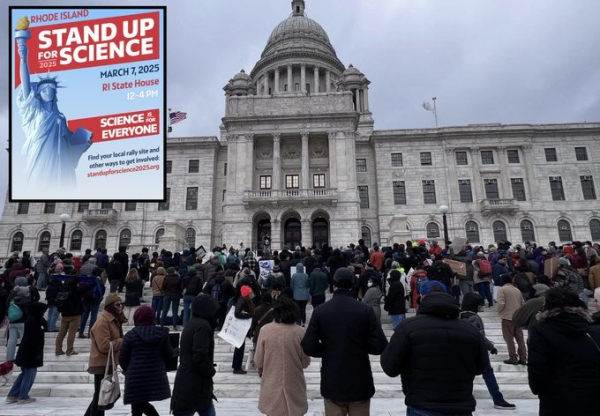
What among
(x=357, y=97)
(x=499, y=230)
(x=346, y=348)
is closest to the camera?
(x=346, y=348)

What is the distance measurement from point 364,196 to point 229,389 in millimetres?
33874

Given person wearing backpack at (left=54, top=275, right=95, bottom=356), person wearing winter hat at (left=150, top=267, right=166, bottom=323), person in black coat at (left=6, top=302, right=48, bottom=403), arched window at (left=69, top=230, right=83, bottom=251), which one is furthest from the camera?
arched window at (left=69, top=230, right=83, bottom=251)

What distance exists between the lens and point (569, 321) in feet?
11.9

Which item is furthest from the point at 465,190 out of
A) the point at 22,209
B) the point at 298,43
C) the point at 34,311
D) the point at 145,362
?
the point at 22,209

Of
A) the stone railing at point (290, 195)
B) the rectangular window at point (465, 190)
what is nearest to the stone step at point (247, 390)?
the stone railing at point (290, 195)

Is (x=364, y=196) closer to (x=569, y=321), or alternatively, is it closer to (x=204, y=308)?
(x=204, y=308)

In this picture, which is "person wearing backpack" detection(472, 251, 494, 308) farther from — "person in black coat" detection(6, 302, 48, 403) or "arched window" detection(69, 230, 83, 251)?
"arched window" detection(69, 230, 83, 251)

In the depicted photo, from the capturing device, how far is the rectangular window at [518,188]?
38.8 meters

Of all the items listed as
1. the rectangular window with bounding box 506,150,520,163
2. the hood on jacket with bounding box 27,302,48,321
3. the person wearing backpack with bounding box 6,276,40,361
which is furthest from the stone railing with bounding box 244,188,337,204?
the hood on jacket with bounding box 27,302,48,321

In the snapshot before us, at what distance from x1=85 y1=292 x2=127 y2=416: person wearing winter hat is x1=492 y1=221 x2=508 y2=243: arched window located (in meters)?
38.6

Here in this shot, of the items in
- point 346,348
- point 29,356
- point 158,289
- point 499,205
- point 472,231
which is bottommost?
point 29,356

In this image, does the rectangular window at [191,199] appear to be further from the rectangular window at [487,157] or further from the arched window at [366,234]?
the rectangular window at [487,157]

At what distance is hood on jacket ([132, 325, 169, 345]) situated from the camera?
4.70m

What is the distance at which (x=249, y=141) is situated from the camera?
121 feet
